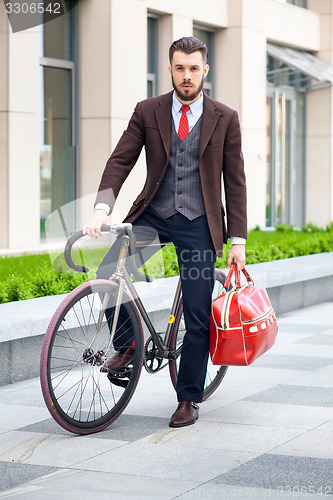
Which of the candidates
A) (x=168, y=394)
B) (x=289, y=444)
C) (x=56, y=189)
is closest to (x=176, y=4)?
(x=56, y=189)

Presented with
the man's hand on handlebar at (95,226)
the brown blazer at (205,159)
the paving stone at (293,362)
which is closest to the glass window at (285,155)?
the paving stone at (293,362)

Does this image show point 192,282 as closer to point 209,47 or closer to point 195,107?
point 195,107

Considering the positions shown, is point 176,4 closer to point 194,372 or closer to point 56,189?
point 56,189

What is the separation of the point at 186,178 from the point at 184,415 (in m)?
1.24

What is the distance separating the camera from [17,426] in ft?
16.2

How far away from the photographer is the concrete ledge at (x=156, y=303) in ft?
19.3

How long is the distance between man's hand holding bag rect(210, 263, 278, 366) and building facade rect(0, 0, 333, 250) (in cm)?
474

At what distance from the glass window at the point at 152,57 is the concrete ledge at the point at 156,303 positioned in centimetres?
694

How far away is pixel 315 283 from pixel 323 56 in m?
13.8

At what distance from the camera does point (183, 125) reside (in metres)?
4.90

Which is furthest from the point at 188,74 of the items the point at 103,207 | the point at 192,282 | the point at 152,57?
the point at 152,57

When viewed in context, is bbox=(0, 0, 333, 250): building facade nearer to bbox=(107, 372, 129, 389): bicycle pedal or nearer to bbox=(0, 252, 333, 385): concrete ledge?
bbox=(0, 252, 333, 385): concrete ledge

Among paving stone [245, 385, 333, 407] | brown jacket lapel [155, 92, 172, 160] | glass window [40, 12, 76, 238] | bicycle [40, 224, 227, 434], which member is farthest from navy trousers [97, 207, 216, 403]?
glass window [40, 12, 76, 238]

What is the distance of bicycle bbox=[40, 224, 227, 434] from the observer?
4.51 m
